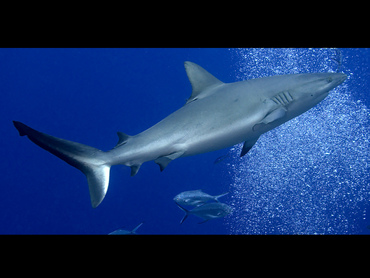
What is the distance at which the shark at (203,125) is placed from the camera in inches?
120

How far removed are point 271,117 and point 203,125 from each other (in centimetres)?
86

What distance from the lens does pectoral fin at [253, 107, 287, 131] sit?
10.7 feet

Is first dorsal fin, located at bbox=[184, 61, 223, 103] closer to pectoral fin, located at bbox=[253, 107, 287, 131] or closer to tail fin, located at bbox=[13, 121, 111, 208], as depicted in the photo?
pectoral fin, located at bbox=[253, 107, 287, 131]

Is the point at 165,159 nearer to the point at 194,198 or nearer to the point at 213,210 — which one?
the point at 213,210

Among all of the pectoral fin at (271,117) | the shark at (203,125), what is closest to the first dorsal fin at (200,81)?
the shark at (203,125)

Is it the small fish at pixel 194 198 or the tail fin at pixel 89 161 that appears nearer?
the tail fin at pixel 89 161

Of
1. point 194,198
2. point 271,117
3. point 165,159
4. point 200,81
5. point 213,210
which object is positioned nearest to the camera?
point 165,159

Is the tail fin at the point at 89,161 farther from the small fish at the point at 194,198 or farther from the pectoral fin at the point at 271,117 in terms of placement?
the small fish at the point at 194,198

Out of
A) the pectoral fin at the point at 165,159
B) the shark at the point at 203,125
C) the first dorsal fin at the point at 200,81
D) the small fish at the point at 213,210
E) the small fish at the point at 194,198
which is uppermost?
the first dorsal fin at the point at 200,81

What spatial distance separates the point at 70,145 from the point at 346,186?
27377 millimetres

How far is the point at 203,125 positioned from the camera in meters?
3.16

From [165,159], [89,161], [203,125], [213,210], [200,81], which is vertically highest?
[200,81]

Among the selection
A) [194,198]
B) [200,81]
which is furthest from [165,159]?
[194,198]
